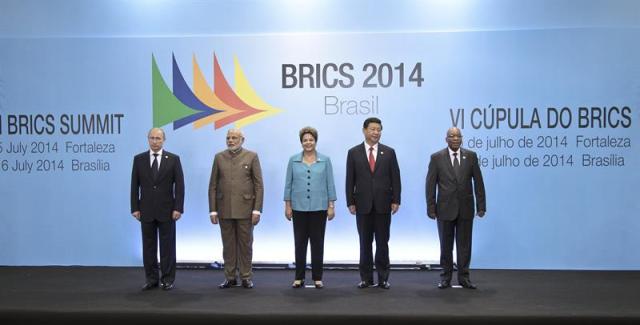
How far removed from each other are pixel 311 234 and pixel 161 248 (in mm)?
1329

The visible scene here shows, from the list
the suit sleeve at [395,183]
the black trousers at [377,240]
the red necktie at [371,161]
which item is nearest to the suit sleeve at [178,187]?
the black trousers at [377,240]

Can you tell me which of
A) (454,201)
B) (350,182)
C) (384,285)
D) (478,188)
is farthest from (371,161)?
(384,285)

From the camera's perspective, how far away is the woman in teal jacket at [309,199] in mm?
5676

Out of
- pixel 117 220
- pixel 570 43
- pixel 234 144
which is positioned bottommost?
pixel 117 220

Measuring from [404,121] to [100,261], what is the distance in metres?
3.64

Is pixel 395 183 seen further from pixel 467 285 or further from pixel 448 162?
pixel 467 285

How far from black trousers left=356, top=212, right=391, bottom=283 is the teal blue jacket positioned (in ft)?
1.23

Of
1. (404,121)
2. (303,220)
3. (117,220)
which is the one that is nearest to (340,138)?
(404,121)

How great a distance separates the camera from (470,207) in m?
5.65

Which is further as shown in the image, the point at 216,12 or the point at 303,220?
the point at 216,12

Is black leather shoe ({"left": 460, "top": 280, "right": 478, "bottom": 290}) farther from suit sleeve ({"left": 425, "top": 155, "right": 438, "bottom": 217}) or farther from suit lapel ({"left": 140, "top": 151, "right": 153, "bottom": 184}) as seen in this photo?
suit lapel ({"left": 140, "top": 151, "right": 153, "bottom": 184})

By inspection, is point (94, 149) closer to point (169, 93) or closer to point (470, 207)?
point (169, 93)

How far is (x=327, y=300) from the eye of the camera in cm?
523

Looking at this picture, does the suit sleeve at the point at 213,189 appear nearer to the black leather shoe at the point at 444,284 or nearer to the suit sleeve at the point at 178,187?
the suit sleeve at the point at 178,187
